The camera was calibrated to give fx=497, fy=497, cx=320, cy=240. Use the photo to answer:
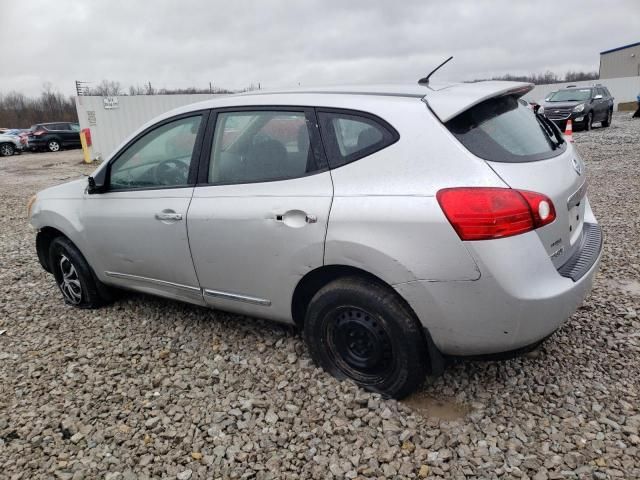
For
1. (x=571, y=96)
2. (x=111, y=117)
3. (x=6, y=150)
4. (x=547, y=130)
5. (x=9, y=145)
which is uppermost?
(x=111, y=117)

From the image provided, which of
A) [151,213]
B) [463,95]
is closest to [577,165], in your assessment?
[463,95]

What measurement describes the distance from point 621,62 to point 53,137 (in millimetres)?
55480

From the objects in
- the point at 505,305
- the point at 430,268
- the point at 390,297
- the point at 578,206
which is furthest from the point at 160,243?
the point at 578,206

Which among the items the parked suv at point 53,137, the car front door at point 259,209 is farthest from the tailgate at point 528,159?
the parked suv at point 53,137

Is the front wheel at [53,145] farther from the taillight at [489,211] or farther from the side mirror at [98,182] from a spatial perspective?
the taillight at [489,211]

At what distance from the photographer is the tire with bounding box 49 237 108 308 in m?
4.12

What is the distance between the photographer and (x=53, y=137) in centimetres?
2572

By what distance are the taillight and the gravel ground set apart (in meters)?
1.04

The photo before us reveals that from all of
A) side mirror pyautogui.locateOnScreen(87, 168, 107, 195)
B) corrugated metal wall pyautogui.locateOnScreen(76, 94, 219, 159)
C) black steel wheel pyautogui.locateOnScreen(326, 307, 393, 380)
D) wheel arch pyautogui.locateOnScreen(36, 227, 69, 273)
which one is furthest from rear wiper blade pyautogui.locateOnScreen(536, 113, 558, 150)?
corrugated metal wall pyautogui.locateOnScreen(76, 94, 219, 159)

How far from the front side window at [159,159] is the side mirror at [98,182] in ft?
0.16

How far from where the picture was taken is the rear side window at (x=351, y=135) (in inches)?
103

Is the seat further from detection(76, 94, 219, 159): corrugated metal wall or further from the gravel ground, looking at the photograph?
detection(76, 94, 219, 159): corrugated metal wall

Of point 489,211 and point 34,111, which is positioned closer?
point 489,211

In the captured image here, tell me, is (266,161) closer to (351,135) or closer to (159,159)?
(351,135)
